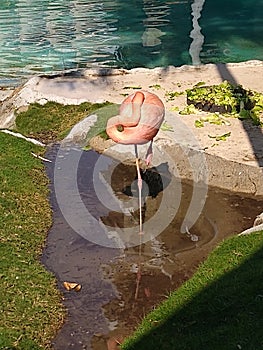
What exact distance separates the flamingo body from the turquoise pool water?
25.5ft

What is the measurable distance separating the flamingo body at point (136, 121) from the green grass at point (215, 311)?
1.40 meters

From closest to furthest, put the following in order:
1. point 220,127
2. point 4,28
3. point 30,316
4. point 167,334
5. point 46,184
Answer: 1. point 167,334
2. point 30,316
3. point 46,184
4. point 220,127
5. point 4,28

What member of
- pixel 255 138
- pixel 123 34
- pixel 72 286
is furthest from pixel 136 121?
pixel 123 34

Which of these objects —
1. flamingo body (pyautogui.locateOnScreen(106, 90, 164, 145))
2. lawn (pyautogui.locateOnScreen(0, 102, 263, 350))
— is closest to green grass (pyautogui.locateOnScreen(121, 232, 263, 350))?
lawn (pyautogui.locateOnScreen(0, 102, 263, 350))

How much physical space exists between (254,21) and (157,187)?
1315 cm

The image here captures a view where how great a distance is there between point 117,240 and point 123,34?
495 inches

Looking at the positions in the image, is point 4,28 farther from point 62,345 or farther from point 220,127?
point 62,345

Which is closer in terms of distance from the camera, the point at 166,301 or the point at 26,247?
the point at 166,301

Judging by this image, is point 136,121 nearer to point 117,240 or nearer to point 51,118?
point 117,240

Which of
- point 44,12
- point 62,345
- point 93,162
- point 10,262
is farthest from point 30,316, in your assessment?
point 44,12

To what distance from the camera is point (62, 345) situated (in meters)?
4.99

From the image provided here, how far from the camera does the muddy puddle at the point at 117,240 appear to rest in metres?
5.43

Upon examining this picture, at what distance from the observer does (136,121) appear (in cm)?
650

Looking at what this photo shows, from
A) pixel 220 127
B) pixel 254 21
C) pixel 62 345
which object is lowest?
pixel 254 21
